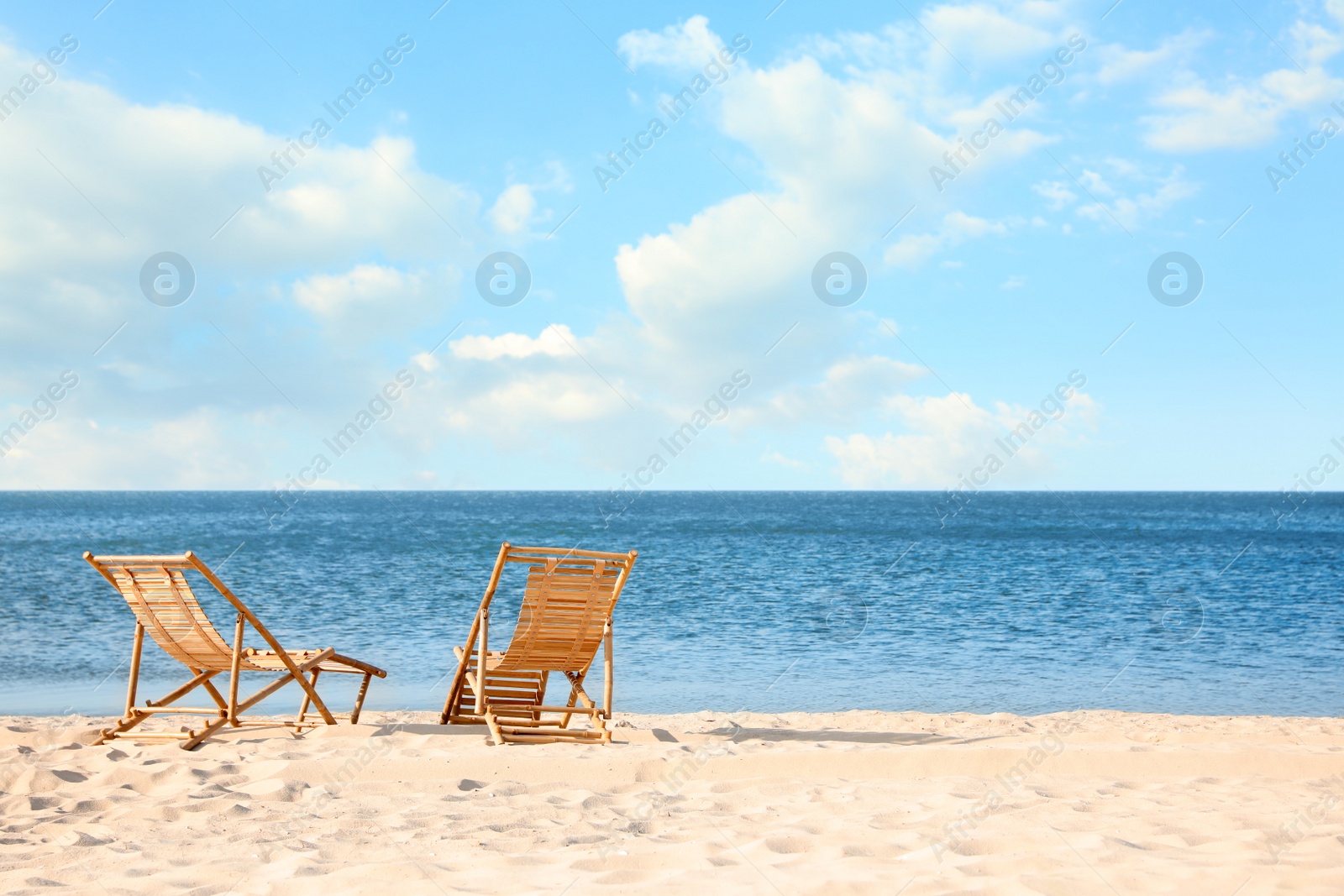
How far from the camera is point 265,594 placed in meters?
19.4

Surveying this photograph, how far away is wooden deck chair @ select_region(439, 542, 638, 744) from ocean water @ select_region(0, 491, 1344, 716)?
110 inches

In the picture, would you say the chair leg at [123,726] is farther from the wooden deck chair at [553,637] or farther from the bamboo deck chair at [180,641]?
the wooden deck chair at [553,637]

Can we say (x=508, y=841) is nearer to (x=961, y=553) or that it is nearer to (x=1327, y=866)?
(x=1327, y=866)

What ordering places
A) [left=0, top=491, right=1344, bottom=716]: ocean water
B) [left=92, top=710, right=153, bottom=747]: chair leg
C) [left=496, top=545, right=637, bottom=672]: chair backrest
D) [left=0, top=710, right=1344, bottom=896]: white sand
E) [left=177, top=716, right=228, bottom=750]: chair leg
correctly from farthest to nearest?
[left=0, top=491, right=1344, bottom=716]: ocean water < [left=496, top=545, right=637, bottom=672]: chair backrest < [left=92, top=710, right=153, bottom=747]: chair leg < [left=177, top=716, right=228, bottom=750]: chair leg < [left=0, top=710, right=1344, bottom=896]: white sand

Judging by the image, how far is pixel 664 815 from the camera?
4176 millimetres

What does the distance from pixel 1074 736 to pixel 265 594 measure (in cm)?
1665

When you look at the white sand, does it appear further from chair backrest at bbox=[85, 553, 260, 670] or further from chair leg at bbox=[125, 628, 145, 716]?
chair backrest at bbox=[85, 553, 260, 670]

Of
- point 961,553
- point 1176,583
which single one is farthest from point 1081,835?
point 961,553

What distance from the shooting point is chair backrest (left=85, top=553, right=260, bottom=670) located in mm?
5848

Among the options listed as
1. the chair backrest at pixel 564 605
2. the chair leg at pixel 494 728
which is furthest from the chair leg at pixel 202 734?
the chair backrest at pixel 564 605

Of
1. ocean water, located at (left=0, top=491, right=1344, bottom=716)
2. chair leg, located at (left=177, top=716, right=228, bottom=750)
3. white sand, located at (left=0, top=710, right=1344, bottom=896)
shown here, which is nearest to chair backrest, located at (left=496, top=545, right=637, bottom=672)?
white sand, located at (left=0, top=710, right=1344, bottom=896)

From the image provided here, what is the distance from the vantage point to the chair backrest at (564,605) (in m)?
6.15

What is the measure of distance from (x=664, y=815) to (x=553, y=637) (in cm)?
229

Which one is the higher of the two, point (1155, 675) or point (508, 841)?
point (508, 841)
